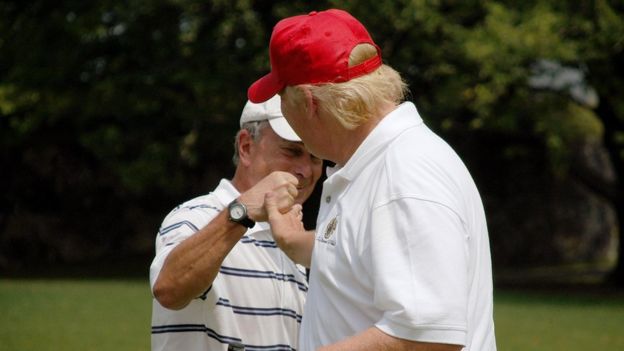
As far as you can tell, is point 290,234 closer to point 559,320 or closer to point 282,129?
point 282,129

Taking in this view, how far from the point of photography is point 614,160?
81.1 feet

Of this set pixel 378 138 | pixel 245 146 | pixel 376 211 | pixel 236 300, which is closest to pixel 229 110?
pixel 245 146

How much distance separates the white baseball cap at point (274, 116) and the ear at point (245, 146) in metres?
0.07

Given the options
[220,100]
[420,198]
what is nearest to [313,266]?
[420,198]

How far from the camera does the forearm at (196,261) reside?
3494 millimetres

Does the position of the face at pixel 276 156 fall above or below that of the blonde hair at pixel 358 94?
below

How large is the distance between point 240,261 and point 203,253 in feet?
2.30

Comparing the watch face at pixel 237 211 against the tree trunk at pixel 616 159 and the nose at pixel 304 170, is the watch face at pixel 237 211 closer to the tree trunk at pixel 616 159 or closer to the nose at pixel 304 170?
the nose at pixel 304 170

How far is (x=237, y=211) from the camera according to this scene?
3436 millimetres

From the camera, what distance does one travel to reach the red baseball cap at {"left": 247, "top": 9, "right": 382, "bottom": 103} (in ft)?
9.45

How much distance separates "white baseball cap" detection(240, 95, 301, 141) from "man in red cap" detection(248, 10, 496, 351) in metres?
1.24

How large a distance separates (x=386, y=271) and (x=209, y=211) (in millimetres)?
1739

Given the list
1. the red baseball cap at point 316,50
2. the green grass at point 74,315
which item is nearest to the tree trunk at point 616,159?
the green grass at point 74,315

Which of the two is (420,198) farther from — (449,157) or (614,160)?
(614,160)
